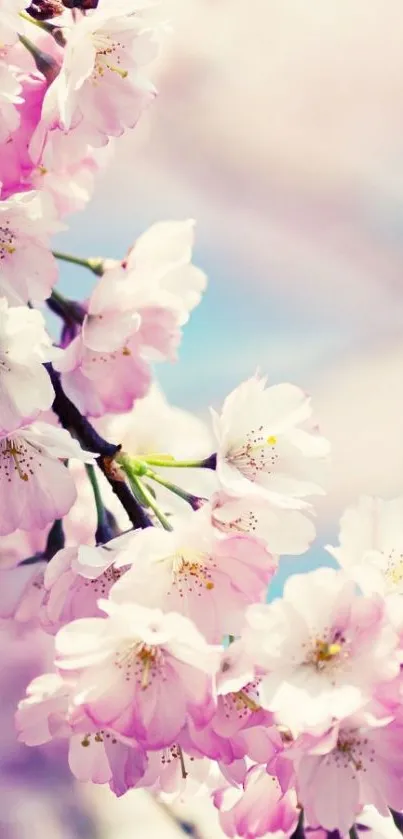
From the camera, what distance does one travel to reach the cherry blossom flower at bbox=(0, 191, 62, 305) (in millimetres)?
505

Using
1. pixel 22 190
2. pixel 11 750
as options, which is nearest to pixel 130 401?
pixel 22 190

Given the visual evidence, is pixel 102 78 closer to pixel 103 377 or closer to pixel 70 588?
pixel 103 377

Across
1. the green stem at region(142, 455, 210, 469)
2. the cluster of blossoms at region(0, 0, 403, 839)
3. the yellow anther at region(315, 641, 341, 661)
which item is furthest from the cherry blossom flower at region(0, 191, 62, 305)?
the yellow anther at region(315, 641, 341, 661)

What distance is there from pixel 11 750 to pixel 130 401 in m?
0.28

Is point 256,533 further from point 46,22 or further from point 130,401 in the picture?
point 46,22

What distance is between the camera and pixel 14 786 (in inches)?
26.3

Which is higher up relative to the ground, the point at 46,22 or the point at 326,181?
the point at 46,22

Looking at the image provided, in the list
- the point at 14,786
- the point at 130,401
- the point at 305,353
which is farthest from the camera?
the point at 305,353

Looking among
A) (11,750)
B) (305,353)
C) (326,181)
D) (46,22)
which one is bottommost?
(11,750)

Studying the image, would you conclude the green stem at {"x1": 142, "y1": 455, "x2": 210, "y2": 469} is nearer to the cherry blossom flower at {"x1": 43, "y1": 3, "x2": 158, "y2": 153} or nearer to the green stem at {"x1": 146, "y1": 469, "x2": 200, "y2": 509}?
the green stem at {"x1": 146, "y1": 469, "x2": 200, "y2": 509}

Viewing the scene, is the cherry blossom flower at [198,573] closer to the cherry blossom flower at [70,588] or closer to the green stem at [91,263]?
the cherry blossom flower at [70,588]

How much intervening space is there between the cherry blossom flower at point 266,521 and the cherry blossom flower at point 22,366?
94mm

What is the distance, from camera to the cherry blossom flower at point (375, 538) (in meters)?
0.47

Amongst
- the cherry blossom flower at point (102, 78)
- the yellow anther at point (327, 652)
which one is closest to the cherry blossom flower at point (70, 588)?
the yellow anther at point (327, 652)
